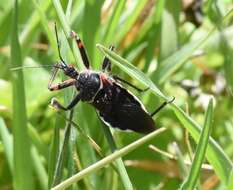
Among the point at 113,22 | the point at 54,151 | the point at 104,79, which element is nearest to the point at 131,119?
the point at 104,79

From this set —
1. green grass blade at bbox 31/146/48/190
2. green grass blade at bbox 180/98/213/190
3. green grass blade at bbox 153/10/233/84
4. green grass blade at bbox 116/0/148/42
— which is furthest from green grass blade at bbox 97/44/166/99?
green grass blade at bbox 116/0/148/42

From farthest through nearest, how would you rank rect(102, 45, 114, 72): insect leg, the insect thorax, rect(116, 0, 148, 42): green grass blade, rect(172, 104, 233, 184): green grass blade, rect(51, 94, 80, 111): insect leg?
rect(116, 0, 148, 42): green grass blade < rect(102, 45, 114, 72): insect leg < the insect thorax < rect(51, 94, 80, 111): insect leg < rect(172, 104, 233, 184): green grass blade

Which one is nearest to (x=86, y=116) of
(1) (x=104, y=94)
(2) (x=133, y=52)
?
(1) (x=104, y=94)

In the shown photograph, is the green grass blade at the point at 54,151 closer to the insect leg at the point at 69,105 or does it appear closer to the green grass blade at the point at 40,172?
the insect leg at the point at 69,105

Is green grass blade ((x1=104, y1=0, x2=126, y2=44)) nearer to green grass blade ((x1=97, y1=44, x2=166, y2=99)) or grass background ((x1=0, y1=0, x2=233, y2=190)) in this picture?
grass background ((x1=0, y1=0, x2=233, y2=190))

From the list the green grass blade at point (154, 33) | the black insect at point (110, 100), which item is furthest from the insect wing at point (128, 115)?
the green grass blade at point (154, 33)

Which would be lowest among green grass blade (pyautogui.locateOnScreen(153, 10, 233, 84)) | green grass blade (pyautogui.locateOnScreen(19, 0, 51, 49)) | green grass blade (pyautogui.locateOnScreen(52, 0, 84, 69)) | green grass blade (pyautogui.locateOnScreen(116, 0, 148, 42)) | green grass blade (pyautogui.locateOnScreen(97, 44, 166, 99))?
green grass blade (pyautogui.locateOnScreen(153, 10, 233, 84))
